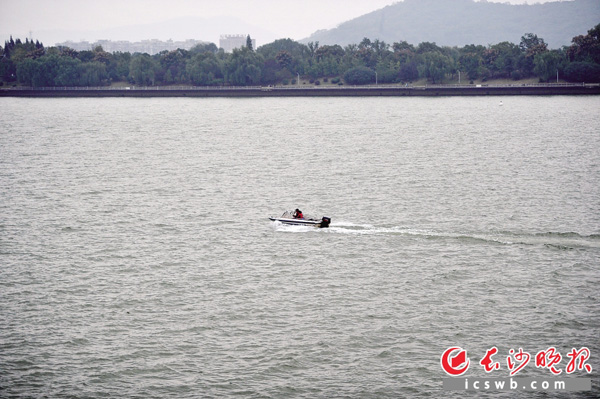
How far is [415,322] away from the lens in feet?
147

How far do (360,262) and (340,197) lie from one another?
25.7 meters

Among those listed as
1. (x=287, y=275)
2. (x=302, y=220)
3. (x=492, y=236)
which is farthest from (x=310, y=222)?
(x=492, y=236)

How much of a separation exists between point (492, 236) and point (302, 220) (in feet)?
58.1

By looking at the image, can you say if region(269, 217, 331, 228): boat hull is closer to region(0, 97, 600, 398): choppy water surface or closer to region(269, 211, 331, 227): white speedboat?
region(269, 211, 331, 227): white speedboat

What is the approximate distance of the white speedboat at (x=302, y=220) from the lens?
2621 inches

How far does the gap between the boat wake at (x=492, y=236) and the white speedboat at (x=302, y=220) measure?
0.94 meters

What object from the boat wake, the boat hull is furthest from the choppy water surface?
the boat hull

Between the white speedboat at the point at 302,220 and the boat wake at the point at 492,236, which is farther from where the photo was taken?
the white speedboat at the point at 302,220

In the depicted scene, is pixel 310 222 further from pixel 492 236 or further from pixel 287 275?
pixel 492 236

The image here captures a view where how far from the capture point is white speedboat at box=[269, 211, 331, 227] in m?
66.6

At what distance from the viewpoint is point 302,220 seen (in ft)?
222

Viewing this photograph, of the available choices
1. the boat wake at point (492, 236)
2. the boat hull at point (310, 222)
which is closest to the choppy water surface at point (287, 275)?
the boat wake at point (492, 236)

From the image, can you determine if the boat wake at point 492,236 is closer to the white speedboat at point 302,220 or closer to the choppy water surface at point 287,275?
the choppy water surface at point 287,275

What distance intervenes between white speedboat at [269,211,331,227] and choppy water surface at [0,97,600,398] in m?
0.88
